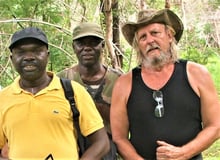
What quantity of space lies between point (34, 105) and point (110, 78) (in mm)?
1031

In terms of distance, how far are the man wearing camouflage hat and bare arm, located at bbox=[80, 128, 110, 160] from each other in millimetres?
754

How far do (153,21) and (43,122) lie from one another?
1170mm

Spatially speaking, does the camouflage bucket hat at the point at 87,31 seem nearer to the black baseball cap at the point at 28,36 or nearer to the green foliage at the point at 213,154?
the black baseball cap at the point at 28,36

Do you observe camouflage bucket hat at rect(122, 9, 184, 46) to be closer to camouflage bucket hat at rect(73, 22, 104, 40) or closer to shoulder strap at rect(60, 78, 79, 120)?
camouflage bucket hat at rect(73, 22, 104, 40)

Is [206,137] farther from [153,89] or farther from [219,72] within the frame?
[219,72]

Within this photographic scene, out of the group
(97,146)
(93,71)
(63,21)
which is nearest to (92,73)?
(93,71)

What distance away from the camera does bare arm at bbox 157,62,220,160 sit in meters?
3.32

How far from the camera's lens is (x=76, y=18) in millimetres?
7281

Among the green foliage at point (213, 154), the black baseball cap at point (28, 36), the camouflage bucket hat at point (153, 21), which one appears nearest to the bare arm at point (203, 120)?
the camouflage bucket hat at point (153, 21)

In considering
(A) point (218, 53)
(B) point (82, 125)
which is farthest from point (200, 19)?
(B) point (82, 125)

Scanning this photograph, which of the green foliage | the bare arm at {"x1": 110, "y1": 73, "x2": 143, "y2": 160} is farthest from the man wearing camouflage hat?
the green foliage

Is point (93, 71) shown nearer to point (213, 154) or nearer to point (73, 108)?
point (73, 108)

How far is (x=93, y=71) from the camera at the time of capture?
3824 millimetres

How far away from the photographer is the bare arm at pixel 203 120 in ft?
10.9
